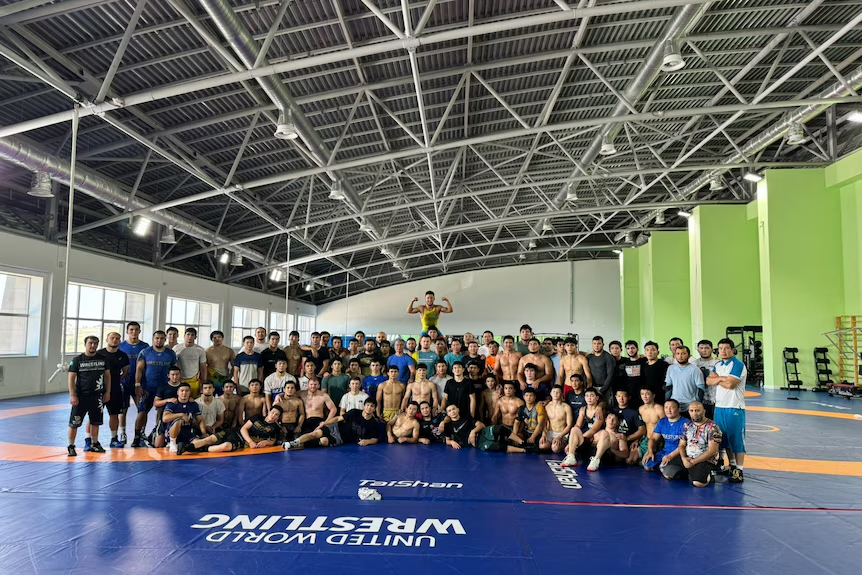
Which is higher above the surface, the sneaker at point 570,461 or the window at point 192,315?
the window at point 192,315

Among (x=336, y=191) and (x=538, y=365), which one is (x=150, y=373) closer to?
(x=538, y=365)

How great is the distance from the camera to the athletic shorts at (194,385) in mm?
8562

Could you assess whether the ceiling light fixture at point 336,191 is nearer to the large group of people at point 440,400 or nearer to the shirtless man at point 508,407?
the large group of people at point 440,400

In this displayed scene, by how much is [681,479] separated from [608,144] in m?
9.95

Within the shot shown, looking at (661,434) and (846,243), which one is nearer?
(661,434)

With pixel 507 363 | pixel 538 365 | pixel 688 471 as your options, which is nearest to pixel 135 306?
pixel 507 363

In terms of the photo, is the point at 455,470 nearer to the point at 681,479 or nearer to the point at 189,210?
the point at 681,479

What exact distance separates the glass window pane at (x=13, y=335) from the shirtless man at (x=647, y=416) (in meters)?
15.2

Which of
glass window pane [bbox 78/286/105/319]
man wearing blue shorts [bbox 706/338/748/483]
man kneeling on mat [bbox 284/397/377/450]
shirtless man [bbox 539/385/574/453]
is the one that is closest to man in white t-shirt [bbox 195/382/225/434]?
man kneeling on mat [bbox 284/397/377/450]

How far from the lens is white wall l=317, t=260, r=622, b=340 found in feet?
110

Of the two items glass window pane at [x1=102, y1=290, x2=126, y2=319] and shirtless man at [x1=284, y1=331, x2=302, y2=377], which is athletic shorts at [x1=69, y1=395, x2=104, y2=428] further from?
glass window pane at [x1=102, y1=290, x2=126, y2=319]

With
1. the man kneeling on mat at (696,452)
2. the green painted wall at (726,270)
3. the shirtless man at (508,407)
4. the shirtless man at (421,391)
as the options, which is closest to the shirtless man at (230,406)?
the shirtless man at (421,391)

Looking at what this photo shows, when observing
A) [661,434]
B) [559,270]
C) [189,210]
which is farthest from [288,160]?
[559,270]

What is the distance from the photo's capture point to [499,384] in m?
8.99
